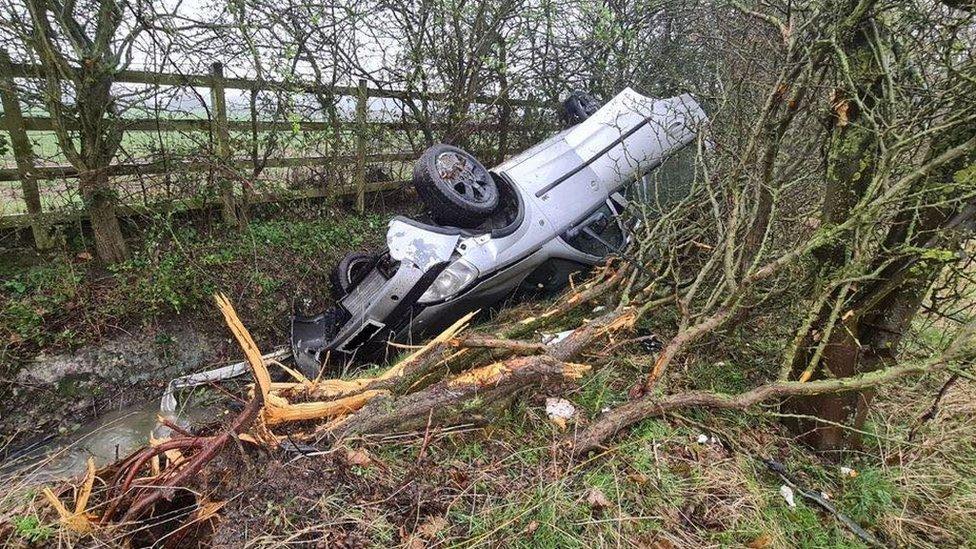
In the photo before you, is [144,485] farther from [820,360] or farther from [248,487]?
[820,360]

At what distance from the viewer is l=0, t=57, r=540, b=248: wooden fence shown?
4355mm

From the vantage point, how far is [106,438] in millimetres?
3994

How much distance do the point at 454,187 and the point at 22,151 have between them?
3.73 meters

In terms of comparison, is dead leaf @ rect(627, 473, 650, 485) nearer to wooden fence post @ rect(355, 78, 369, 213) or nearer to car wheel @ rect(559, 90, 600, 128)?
car wheel @ rect(559, 90, 600, 128)

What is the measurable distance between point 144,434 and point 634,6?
7.95 meters

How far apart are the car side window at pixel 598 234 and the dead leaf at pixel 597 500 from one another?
9.94ft

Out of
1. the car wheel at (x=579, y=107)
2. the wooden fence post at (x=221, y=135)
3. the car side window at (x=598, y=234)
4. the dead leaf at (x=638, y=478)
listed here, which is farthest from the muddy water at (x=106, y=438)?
the car wheel at (x=579, y=107)

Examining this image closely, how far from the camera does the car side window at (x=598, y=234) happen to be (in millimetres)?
5074

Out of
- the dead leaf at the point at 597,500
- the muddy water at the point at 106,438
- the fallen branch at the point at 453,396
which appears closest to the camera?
the dead leaf at the point at 597,500

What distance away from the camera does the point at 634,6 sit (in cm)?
748

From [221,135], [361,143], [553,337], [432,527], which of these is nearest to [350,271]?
[221,135]

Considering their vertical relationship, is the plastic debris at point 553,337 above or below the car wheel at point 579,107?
below

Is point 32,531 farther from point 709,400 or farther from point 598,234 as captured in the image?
Answer: point 598,234

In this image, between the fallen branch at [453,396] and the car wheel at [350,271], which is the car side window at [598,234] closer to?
the car wheel at [350,271]
